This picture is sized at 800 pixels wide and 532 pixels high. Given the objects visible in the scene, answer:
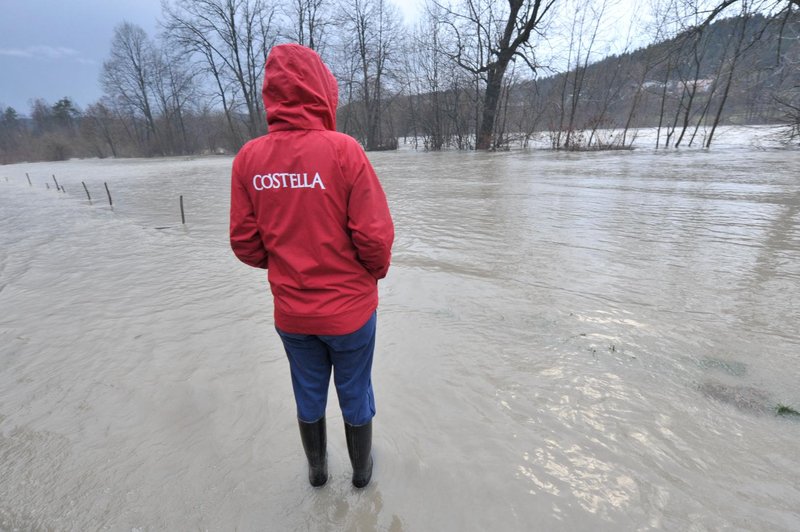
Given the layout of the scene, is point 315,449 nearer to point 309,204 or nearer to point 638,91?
point 309,204

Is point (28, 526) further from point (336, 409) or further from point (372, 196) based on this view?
point (372, 196)

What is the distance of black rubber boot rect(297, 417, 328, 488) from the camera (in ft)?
6.18

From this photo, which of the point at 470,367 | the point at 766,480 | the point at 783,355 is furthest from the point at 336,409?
the point at 783,355

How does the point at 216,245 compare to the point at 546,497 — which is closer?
the point at 546,497

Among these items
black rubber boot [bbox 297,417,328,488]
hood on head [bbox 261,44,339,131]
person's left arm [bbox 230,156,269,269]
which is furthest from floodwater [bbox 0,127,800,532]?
hood on head [bbox 261,44,339,131]

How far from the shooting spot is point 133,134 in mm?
53469

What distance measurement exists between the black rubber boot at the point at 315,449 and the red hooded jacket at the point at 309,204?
59 centimetres

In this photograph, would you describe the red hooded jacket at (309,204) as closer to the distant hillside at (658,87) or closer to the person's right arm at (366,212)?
the person's right arm at (366,212)

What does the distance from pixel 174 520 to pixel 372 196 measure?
1.89 meters

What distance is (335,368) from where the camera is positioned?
174cm

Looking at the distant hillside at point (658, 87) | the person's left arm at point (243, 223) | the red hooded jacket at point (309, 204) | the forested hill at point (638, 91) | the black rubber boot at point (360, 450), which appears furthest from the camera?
the forested hill at point (638, 91)

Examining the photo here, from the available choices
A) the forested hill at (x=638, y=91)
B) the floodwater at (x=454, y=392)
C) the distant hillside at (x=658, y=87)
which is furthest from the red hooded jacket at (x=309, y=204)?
the forested hill at (x=638, y=91)

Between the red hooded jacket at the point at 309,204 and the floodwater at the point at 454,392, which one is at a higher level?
the red hooded jacket at the point at 309,204

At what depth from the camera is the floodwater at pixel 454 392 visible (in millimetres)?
1928
